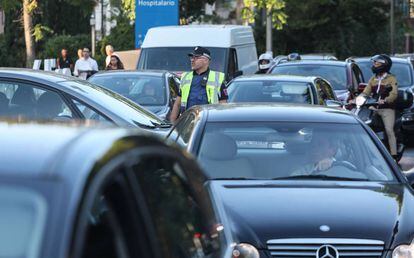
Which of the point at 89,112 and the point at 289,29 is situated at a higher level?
the point at 89,112

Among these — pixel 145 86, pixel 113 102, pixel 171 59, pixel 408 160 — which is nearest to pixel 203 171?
pixel 113 102

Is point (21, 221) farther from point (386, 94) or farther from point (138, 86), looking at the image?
point (138, 86)

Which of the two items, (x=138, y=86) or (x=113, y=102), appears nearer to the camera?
(x=113, y=102)

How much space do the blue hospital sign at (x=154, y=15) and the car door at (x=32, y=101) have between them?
16936mm

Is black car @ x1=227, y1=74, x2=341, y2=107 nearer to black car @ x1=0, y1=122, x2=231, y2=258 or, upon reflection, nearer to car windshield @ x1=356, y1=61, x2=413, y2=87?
car windshield @ x1=356, y1=61, x2=413, y2=87

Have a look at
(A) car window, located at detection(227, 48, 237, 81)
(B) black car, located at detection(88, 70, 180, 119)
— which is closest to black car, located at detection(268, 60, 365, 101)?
(A) car window, located at detection(227, 48, 237, 81)

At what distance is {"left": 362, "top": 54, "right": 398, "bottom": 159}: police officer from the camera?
14391 millimetres

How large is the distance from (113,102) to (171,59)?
11.0 m

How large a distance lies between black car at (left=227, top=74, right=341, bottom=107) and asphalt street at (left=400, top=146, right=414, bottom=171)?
80.4 inches

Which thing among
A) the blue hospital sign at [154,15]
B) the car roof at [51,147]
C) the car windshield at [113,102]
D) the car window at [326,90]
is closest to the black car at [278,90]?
the car window at [326,90]

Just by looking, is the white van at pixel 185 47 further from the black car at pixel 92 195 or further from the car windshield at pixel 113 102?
the black car at pixel 92 195

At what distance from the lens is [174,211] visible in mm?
3285

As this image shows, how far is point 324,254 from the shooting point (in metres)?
5.68

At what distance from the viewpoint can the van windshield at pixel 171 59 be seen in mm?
19375
